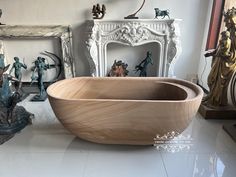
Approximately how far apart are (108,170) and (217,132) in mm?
941

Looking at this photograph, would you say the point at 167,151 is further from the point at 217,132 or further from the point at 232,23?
the point at 232,23

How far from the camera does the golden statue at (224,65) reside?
1655 mm

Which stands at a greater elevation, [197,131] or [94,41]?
[94,41]

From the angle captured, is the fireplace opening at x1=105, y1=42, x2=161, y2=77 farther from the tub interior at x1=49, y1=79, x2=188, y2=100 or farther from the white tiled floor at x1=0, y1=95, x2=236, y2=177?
the white tiled floor at x1=0, y1=95, x2=236, y2=177

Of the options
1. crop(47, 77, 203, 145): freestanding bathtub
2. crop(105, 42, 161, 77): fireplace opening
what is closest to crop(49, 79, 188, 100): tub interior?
crop(47, 77, 203, 145): freestanding bathtub

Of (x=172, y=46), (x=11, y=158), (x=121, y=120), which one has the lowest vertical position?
(x=11, y=158)

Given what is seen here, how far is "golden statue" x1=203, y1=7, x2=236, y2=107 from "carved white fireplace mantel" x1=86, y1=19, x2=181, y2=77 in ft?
2.27

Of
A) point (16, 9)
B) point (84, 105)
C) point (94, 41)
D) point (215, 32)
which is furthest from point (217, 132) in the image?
point (16, 9)

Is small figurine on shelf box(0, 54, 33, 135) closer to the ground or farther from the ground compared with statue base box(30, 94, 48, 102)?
farther from the ground

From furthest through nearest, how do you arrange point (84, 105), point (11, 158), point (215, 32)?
1. point (215, 32)
2. point (11, 158)
3. point (84, 105)

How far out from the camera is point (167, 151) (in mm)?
1414

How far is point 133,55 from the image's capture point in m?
2.68

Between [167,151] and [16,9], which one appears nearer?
[167,151]

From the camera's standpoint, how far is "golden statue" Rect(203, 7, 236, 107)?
166 cm
